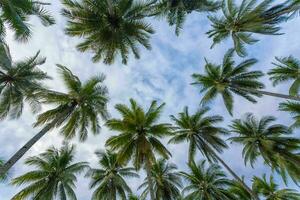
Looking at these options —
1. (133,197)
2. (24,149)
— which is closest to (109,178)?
(133,197)

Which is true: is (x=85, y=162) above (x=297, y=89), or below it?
below

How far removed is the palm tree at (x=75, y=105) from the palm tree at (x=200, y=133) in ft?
28.3

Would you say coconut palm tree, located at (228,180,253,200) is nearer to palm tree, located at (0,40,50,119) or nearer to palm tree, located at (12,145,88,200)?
palm tree, located at (12,145,88,200)

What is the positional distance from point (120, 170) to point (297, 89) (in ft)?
61.8

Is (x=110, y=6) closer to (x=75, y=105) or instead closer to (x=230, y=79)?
(x=75, y=105)

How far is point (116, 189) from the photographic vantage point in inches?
1241

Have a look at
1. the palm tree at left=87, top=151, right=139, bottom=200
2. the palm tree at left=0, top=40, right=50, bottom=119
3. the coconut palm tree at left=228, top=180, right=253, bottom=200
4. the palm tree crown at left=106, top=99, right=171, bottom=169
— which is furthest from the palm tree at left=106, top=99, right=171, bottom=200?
the coconut palm tree at left=228, top=180, right=253, bottom=200

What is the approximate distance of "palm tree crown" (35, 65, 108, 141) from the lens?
25.7m

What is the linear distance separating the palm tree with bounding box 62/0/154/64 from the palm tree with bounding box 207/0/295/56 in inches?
257

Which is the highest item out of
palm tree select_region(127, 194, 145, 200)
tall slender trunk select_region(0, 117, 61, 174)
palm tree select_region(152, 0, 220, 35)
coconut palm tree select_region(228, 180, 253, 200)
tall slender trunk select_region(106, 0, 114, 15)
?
palm tree select_region(152, 0, 220, 35)

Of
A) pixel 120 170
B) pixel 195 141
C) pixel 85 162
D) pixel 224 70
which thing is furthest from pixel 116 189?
pixel 224 70

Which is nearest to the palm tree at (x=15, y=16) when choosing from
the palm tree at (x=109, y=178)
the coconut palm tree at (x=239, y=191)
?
the palm tree at (x=109, y=178)

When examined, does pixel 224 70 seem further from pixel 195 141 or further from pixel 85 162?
pixel 85 162

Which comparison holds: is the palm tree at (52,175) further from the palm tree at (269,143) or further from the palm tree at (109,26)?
the palm tree at (269,143)
